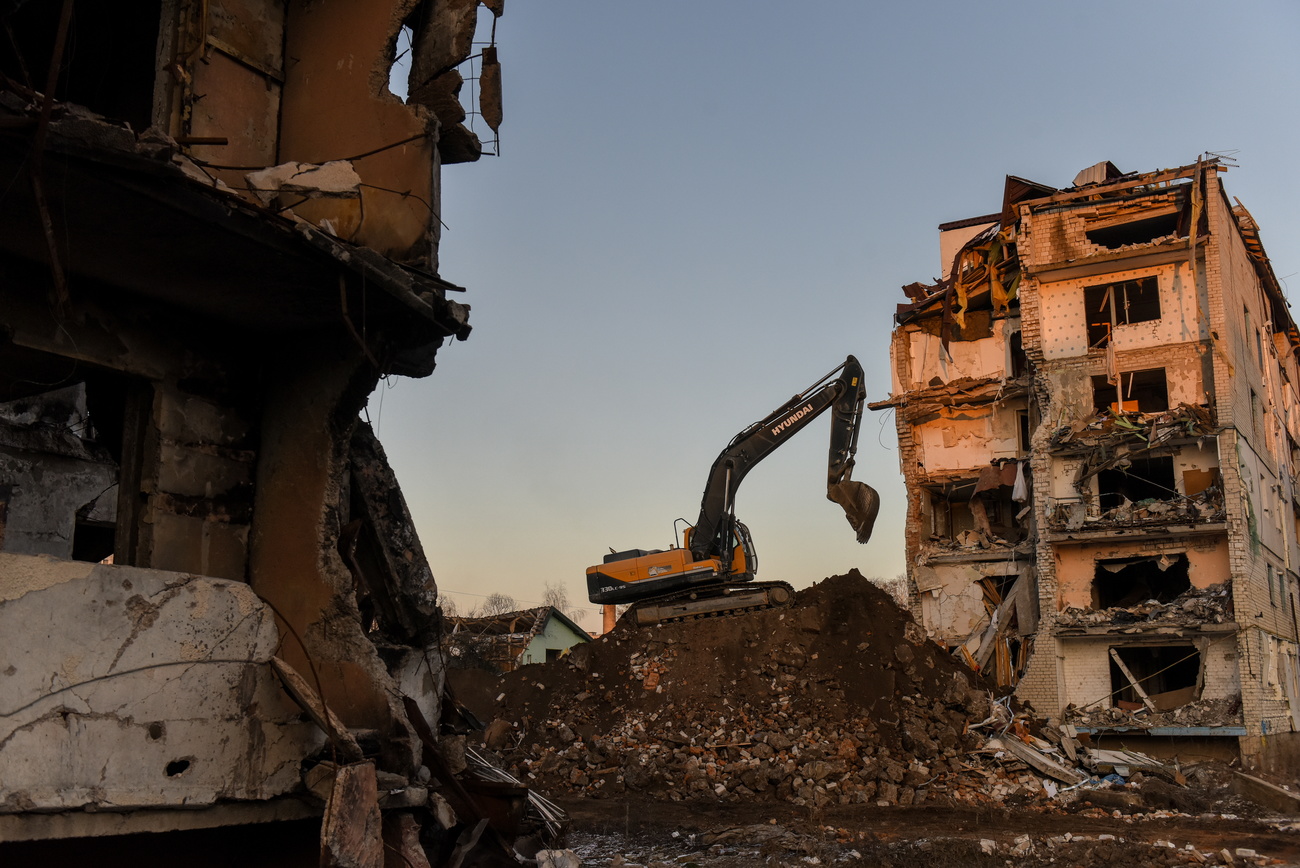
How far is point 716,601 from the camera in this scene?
21734 mm

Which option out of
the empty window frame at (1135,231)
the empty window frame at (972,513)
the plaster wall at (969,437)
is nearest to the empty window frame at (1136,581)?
the empty window frame at (972,513)

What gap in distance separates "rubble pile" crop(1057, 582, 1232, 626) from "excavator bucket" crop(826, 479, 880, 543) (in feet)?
23.7

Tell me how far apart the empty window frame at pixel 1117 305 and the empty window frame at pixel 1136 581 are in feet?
17.8

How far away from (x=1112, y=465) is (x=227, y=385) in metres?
22.8

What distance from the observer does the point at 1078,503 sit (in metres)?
25.8

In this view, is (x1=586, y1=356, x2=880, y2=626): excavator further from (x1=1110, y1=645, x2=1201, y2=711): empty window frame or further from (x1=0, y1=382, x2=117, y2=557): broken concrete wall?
(x1=0, y1=382, x2=117, y2=557): broken concrete wall

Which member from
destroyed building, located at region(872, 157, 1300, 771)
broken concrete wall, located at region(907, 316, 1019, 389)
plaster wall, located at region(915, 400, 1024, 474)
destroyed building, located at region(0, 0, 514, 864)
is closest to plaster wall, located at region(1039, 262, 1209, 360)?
destroyed building, located at region(872, 157, 1300, 771)

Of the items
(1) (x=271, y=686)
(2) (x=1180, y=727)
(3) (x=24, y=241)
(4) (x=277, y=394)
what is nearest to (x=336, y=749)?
(1) (x=271, y=686)

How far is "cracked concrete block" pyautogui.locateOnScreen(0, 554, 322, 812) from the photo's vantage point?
5.61 metres

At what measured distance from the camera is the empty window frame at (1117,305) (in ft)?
88.3

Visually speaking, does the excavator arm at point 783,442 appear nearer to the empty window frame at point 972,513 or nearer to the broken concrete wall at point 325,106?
the empty window frame at point 972,513

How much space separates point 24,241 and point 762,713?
49.0ft

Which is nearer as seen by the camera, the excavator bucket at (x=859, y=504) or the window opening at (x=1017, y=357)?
the excavator bucket at (x=859, y=504)

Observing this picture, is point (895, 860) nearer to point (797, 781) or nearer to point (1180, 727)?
point (797, 781)
